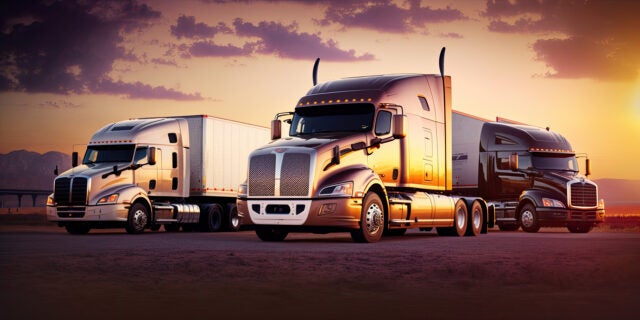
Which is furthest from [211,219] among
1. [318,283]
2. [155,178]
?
[318,283]

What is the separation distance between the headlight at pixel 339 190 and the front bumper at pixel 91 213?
9578mm

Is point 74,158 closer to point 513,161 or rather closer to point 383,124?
point 383,124

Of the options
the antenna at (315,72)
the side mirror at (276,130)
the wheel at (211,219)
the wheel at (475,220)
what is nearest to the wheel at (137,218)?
the wheel at (211,219)

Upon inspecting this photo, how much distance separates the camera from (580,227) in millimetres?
32125

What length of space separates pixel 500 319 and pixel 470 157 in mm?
22864

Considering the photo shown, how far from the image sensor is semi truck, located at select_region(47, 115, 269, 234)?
26031mm

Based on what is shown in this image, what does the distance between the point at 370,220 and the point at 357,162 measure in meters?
1.47

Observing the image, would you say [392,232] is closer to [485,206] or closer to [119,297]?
[485,206]

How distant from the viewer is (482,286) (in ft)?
35.9

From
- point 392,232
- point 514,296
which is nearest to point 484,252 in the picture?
point 514,296

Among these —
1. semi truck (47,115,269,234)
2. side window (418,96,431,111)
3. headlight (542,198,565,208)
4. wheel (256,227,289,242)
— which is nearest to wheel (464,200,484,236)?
side window (418,96,431,111)

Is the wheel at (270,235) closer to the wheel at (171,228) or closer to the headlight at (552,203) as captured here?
the wheel at (171,228)

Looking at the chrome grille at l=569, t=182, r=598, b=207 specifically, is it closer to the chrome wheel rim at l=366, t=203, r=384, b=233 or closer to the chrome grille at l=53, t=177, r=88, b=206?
the chrome wheel rim at l=366, t=203, r=384, b=233

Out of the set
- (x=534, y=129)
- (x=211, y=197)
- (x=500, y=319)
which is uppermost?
(x=534, y=129)
